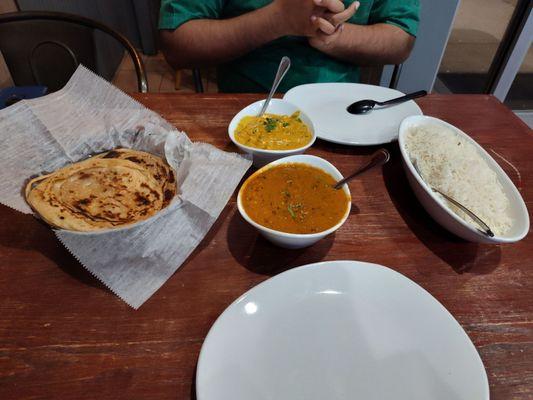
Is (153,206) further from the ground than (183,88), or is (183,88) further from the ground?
(153,206)

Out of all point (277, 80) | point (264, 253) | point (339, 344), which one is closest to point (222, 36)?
point (277, 80)

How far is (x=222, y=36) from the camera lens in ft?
5.69

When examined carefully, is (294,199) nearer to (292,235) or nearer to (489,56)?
(292,235)

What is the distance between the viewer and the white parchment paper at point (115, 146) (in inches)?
36.9

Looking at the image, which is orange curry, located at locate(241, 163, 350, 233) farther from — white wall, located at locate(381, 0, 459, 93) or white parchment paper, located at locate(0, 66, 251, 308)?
white wall, located at locate(381, 0, 459, 93)

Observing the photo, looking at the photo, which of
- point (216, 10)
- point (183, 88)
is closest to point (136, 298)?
point (216, 10)

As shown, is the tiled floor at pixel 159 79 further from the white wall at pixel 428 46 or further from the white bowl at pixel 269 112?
the white bowl at pixel 269 112

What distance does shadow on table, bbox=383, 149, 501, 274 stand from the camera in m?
1.05

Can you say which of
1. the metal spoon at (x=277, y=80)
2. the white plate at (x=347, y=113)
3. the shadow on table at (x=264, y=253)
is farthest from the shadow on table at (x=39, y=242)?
the white plate at (x=347, y=113)

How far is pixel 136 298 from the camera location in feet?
2.97

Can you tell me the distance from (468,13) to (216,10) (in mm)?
3645

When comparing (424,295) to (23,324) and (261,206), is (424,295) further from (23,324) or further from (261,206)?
(23,324)

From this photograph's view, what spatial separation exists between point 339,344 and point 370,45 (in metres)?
1.62

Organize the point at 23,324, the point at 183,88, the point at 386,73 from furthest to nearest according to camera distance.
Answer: the point at 183,88
the point at 386,73
the point at 23,324
